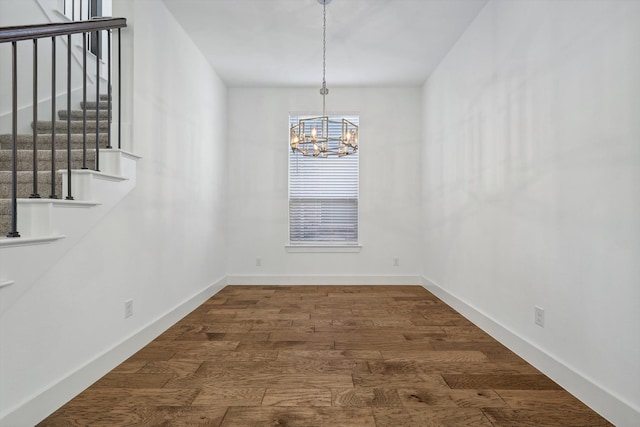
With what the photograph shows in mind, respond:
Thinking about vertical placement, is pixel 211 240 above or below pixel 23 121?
below

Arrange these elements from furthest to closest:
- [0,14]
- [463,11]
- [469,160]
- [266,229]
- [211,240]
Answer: [266,229] → [211,240] → [469,160] → [463,11] → [0,14]

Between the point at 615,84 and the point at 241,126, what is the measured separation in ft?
14.4

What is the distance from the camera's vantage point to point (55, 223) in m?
1.72

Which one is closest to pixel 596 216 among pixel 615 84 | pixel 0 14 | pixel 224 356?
pixel 615 84

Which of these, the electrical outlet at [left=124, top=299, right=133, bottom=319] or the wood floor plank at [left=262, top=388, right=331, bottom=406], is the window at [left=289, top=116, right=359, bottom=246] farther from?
the wood floor plank at [left=262, top=388, right=331, bottom=406]

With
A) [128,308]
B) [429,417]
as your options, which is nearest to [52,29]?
[128,308]

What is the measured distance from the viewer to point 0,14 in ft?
8.92

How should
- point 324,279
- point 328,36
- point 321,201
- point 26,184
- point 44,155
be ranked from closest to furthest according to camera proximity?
point 26,184 → point 44,155 → point 328,36 → point 324,279 → point 321,201

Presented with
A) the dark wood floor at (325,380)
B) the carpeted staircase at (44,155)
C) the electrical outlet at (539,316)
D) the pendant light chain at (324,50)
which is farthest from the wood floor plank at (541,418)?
the pendant light chain at (324,50)

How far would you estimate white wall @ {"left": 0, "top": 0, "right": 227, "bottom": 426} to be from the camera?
172 centimetres

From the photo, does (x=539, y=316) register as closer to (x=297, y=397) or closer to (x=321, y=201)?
(x=297, y=397)

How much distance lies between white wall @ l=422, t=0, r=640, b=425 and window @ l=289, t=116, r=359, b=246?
1909 millimetres

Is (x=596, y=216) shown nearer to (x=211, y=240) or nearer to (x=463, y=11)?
(x=463, y=11)

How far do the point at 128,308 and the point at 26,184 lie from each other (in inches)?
40.9
